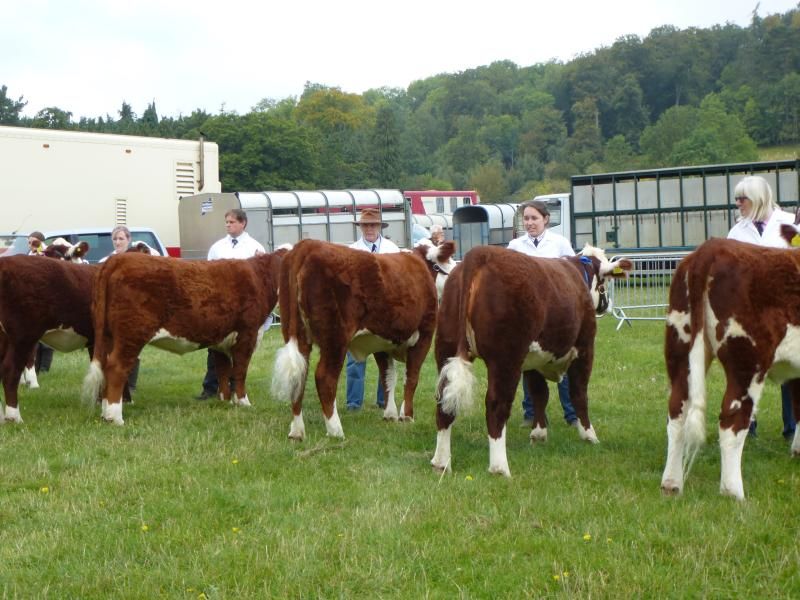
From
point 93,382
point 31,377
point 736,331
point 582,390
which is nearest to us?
point 736,331

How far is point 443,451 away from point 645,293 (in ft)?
40.8

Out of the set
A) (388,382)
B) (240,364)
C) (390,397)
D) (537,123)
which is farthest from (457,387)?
(537,123)

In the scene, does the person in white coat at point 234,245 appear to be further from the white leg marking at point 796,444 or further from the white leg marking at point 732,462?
the white leg marking at point 732,462

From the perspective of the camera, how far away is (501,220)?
115 feet

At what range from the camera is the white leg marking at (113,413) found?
30.2ft

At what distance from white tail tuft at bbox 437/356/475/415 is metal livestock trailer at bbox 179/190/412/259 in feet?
51.3

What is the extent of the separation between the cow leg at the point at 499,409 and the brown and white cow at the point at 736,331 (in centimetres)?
119

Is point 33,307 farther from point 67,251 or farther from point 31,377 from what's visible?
point 31,377

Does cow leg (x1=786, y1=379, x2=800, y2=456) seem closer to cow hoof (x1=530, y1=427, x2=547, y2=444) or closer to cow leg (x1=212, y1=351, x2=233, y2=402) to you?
cow hoof (x1=530, y1=427, x2=547, y2=444)

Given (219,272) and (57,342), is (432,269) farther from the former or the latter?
(57,342)

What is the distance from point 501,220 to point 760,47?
268 ft

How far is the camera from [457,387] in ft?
22.0

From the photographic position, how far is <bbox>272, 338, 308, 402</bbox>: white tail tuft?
816 centimetres

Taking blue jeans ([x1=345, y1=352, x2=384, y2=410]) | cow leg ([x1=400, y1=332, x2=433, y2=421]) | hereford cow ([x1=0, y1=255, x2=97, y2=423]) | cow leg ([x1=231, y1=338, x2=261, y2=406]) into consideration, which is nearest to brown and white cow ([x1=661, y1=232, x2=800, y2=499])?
cow leg ([x1=400, y1=332, x2=433, y2=421])
